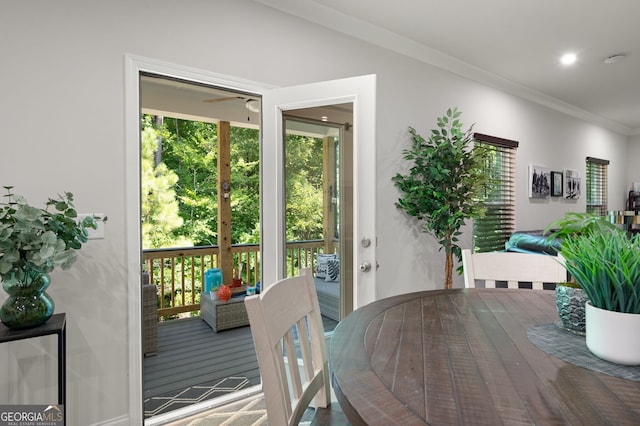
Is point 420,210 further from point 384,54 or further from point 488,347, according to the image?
point 488,347

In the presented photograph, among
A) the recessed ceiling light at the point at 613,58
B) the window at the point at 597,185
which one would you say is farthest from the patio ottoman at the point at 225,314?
the window at the point at 597,185

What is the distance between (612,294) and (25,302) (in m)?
2.05

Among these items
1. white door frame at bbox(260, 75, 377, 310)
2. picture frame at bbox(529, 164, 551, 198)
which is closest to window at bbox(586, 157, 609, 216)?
picture frame at bbox(529, 164, 551, 198)

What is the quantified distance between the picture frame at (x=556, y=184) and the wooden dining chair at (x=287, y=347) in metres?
4.93

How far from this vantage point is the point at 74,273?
189 centimetres

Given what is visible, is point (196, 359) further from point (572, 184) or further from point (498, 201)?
point (572, 184)

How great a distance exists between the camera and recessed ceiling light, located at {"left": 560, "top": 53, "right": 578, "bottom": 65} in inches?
142

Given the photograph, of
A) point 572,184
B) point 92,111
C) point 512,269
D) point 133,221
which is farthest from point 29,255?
point 572,184

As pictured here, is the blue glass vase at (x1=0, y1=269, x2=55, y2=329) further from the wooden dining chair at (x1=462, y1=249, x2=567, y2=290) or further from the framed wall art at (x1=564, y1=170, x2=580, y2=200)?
the framed wall art at (x1=564, y1=170, x2=580, y2=200)

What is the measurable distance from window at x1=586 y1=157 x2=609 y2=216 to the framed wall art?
52 cm

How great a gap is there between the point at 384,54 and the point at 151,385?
3141 mm

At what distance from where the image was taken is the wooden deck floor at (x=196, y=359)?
8.93ft

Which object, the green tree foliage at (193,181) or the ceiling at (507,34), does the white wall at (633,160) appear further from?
the green tree foliage at (193,181)

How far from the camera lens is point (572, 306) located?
1.09 meters
